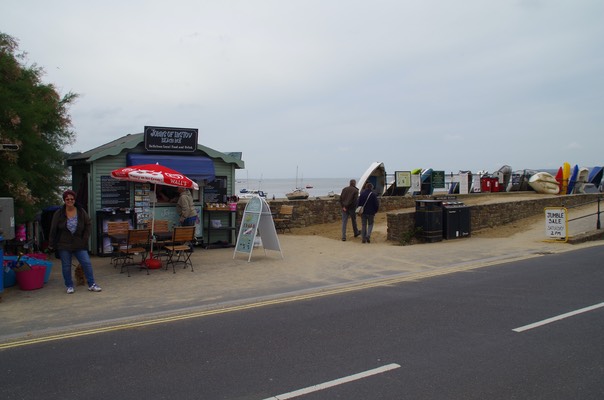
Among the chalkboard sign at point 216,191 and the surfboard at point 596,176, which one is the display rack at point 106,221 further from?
the surfboard at point 596,176

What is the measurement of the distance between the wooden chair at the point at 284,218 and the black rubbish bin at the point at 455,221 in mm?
5416

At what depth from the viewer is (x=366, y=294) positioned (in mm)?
8891

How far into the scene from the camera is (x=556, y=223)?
1554 centimetres

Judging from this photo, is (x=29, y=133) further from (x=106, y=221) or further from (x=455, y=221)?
(x=455, y=221)

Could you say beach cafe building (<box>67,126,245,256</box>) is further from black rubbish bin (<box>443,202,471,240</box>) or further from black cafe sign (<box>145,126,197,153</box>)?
black rubbish bin (<box>443,202,471,240</box>)

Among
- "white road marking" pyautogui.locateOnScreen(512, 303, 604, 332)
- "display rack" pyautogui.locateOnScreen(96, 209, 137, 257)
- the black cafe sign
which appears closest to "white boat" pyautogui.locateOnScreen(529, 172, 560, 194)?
the black cafe sign

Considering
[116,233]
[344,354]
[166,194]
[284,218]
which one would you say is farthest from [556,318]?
[284,218]

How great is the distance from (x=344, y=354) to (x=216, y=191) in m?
9.89

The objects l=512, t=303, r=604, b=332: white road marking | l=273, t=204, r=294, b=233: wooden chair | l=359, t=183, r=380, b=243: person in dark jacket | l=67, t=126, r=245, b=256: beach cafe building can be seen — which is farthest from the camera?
l=273, t=204, r=294, b=233: wooden chair

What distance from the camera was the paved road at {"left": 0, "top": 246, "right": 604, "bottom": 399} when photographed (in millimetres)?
4660

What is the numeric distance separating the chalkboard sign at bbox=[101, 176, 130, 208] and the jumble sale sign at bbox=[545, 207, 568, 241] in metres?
12.7

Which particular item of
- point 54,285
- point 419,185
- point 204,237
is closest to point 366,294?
point 54,285

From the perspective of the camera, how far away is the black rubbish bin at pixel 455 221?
1608 cm

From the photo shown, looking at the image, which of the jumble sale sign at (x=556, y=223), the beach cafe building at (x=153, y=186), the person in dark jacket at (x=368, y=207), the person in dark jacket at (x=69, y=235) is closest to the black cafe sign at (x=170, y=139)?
the beach cafe building at (x=153, y=186)
